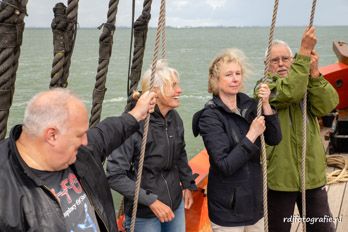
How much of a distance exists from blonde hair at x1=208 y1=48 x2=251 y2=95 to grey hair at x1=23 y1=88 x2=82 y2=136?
0.90 m

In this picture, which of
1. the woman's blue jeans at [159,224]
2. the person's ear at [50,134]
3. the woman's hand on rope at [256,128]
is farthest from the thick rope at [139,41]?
the person's ear at [50,134]

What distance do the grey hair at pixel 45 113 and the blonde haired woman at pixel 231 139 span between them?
836 millimetres

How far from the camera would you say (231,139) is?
2020 millimetres

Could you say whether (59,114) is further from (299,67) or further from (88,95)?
A: (88,95)

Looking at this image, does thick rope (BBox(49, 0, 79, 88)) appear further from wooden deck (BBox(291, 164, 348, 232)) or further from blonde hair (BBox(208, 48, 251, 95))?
wooden deck (BBox(291, 164, 348, 232))

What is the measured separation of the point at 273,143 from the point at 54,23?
1.11 meters

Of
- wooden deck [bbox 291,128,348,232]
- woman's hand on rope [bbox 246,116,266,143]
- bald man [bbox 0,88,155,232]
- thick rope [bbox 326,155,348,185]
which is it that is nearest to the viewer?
bald man [bbox 0,88,155,232]

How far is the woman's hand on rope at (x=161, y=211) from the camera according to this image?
2021mm

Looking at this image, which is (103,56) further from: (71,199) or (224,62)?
(71,199)

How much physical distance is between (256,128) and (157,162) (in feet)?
1.51

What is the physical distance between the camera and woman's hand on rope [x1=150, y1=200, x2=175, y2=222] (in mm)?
2021

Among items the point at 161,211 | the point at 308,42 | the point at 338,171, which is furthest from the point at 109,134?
the point at 338,171

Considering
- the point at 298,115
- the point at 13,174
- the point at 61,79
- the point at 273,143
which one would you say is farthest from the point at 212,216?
the point at 13,174

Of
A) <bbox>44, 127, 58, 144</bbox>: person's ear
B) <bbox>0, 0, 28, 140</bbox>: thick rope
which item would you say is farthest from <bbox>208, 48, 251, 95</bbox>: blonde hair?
<bbox>44, 127, 58, 144</bbox>: person's ear
